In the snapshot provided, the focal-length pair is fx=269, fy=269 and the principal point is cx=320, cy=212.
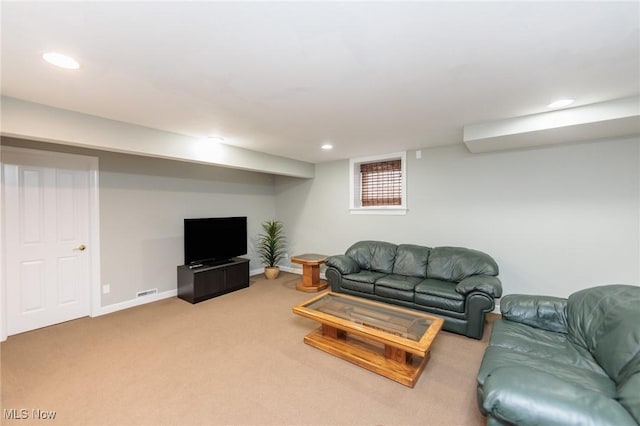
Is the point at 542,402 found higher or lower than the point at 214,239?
lower

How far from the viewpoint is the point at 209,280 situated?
4285mm

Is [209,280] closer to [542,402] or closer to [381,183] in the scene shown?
[381,183]

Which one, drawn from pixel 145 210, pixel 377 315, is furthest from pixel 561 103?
pixel 145 210

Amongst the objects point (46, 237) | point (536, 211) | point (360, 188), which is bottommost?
point (46, 237)

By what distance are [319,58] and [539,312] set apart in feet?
8.91

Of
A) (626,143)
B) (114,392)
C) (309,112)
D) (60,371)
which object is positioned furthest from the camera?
(626,143)

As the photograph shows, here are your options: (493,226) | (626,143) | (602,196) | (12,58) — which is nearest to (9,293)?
(12,58)

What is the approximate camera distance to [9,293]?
118 inches

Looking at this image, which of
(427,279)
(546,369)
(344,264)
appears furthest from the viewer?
(344,264)

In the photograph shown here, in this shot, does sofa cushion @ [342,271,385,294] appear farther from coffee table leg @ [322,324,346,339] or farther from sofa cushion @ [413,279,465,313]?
coffee table leg @ [322,324,346,339]

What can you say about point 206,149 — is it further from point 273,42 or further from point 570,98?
point 570,98

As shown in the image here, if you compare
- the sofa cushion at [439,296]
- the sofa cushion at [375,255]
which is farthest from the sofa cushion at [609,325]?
the sofa cushion at [375,255]

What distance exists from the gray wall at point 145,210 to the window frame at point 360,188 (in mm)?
2405

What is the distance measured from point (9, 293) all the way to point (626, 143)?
7.03 metres
